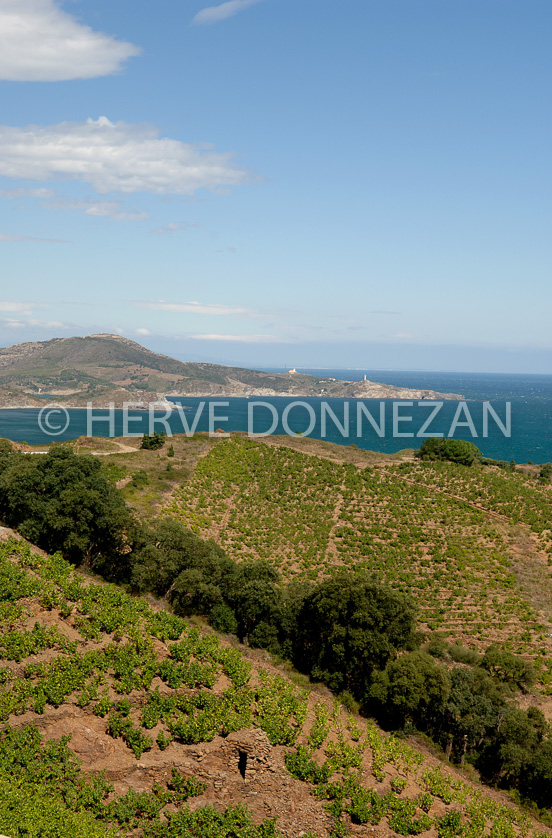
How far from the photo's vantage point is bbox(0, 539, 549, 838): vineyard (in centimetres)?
1411

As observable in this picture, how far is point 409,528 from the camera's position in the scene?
48.3 m

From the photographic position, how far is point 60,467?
35.3m

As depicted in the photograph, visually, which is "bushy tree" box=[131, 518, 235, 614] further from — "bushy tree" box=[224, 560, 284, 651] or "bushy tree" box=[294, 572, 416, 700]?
"bushy tree" box=[294, 572, 416, 700]

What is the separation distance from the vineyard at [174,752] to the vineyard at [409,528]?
17.8 metres

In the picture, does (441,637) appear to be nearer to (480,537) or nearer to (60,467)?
(480,537)

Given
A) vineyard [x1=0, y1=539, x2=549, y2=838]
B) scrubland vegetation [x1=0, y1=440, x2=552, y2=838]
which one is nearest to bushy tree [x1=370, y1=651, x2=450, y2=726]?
scrubland vegetation [x1=0, y1=440, x2=552, y2=838]

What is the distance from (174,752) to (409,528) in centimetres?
3533

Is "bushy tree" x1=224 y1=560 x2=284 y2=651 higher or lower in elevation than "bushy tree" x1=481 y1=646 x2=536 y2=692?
higher

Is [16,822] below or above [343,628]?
above

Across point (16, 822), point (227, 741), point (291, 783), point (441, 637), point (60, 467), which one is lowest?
point (441, 637)

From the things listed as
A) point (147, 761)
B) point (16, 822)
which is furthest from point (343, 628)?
point (16, 822)

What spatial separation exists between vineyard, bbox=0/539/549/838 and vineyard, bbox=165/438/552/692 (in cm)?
1778

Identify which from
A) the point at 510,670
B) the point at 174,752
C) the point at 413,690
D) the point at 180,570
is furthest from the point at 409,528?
the point at 174,752

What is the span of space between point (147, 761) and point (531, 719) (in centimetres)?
1928
